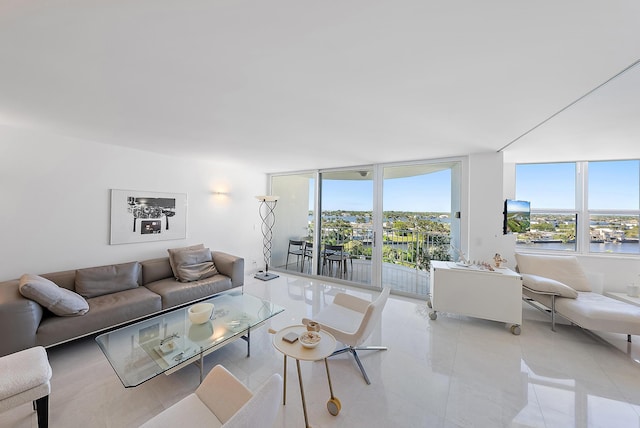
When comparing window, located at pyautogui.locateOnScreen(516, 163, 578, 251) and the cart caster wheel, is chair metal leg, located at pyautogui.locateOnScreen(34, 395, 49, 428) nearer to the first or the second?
the cart caster wheel

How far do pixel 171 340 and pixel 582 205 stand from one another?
20.6ft

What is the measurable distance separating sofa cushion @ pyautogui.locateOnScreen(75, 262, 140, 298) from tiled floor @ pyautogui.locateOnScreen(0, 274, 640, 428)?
572 millimetres

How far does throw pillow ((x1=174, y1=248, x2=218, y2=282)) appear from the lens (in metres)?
3.42

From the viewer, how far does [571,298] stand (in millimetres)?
2750

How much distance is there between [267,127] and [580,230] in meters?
5.41

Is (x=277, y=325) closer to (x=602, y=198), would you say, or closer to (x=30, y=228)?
(x=30, y=228)

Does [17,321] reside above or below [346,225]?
below

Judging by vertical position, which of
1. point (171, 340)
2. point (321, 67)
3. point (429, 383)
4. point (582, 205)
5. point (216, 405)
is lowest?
point (429, 383)

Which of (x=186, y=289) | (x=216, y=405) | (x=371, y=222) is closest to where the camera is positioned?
(x=216, y=405)

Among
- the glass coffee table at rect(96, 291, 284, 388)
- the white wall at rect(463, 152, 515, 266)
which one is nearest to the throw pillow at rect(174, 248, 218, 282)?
the glass coffee table at rect(96, 291, 284, 388)

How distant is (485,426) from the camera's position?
5.05ft

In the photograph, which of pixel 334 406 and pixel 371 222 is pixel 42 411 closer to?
pixel 334 406

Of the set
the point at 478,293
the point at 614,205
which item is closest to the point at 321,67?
the point at 478,293

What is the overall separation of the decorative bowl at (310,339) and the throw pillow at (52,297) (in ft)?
7.90
